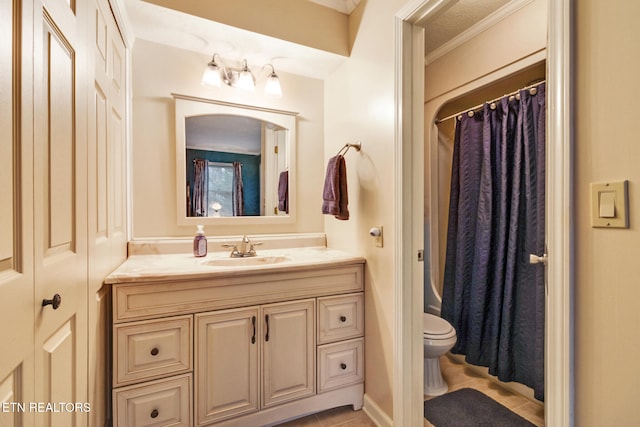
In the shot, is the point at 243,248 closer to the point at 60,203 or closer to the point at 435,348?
the point at 60,203

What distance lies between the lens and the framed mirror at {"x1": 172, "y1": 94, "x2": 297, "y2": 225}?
1.88 m

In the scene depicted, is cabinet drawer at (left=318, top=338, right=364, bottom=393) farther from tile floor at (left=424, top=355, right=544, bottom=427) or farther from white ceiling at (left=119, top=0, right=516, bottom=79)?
white ceiling at (left=119, top=0, right=516, bottom=79)

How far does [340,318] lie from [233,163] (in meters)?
1.25

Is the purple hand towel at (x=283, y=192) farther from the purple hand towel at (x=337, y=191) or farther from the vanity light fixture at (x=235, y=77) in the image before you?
the vanity light fixture at (x=235, y=77)

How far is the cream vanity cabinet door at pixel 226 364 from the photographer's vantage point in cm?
136

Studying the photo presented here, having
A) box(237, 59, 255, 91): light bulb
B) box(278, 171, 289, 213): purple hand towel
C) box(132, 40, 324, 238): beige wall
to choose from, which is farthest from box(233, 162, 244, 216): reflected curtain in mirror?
box(237, 59, 255, 91): light bulb

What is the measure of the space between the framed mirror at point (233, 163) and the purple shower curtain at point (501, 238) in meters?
1.33

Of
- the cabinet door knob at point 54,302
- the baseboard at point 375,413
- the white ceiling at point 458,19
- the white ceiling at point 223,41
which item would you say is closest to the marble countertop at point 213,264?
the cabinet door knob at point 54,302

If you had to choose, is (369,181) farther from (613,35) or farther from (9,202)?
(9,202)

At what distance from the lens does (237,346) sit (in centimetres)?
143

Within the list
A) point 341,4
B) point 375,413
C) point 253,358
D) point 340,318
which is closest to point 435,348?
point 375,413

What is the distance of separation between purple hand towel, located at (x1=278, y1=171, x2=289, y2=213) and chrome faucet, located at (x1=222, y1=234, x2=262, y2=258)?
0.37 m

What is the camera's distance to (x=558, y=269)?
79 cm

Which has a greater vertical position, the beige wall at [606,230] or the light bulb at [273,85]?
the light bulb at [273,85]
